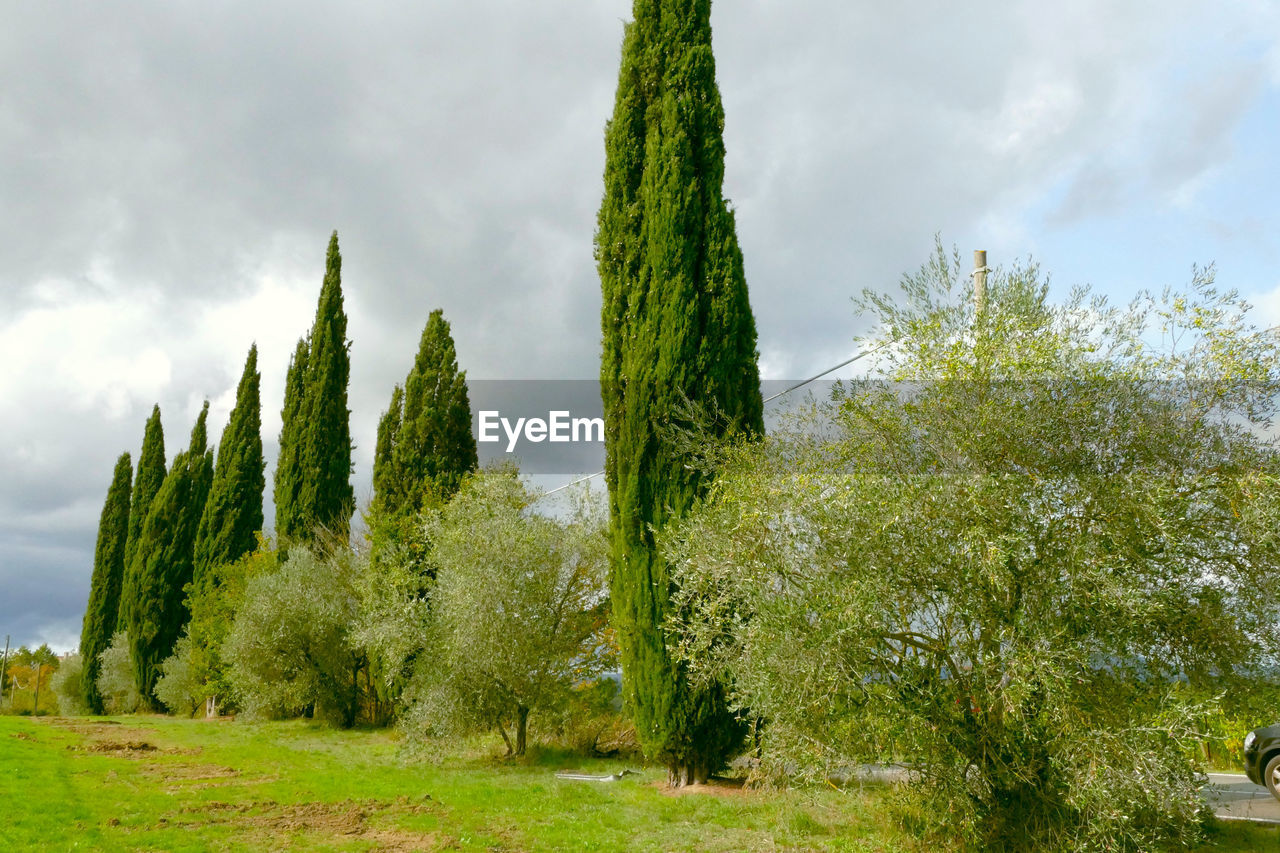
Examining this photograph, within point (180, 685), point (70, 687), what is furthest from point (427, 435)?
point (70, 687)

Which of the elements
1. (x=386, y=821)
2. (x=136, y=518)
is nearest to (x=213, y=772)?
(x=386, y=821)

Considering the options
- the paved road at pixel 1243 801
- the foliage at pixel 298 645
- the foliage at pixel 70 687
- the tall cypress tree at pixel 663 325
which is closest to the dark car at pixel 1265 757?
the paved road at pixel 1243 801

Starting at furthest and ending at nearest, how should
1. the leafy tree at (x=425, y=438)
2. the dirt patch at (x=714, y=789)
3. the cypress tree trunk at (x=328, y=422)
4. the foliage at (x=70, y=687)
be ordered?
the foliage at (x=70, y=687), the cypress tree trunk at (x=328, y=422), the leafy tree at (x=425, y=438), the dirt patch at (x=714, y=789)

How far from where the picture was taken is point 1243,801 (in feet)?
33.5

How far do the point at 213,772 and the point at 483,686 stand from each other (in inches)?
167

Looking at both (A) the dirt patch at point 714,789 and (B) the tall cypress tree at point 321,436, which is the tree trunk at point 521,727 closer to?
(A) the dirt patch at point 714,789

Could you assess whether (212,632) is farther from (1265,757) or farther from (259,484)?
(1265,757)

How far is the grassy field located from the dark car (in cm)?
208

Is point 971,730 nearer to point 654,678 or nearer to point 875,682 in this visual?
point 875,682

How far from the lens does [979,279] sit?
883cm

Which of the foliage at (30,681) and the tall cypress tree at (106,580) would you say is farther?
the foliage at (30,681)

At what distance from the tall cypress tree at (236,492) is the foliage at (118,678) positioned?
6505mm

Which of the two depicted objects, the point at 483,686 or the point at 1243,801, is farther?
the point at 483,686

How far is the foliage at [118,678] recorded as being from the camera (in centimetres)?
3309
